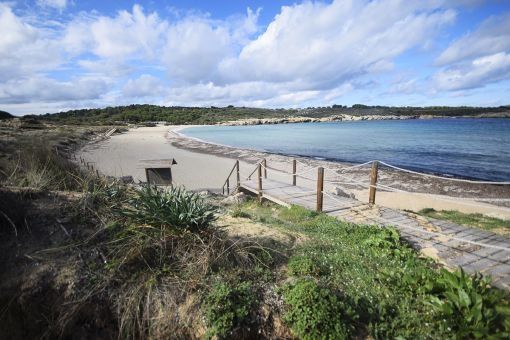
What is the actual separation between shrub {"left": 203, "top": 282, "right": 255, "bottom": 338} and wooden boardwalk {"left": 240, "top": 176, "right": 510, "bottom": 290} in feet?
11.5

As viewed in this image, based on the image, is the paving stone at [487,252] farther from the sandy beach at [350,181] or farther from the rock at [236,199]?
the rock at [236,199]

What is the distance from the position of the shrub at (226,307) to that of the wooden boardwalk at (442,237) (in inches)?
138

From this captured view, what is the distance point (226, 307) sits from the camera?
327cm

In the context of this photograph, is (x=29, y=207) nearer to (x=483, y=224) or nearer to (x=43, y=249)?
(x=43, y=249)

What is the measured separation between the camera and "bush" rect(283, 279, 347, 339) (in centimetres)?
314

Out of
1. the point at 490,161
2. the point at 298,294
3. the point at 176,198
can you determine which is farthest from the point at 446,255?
the point at 490,161

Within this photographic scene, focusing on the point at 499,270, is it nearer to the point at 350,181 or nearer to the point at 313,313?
the point at 313,313

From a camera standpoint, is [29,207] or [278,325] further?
[29,207]

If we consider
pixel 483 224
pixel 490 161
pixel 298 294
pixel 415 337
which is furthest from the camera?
pixel 490 161

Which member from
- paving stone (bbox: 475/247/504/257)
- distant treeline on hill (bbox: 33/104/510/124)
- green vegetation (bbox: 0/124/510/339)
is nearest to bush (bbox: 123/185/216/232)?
green vegetation (bbox: 0/124/510/339)

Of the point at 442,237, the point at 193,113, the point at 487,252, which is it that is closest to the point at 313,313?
the point at 487,252

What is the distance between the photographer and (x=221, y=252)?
3984 millimetres

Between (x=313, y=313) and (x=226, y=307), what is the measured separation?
0.94m

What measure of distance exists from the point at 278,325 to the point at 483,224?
23.4 feet
